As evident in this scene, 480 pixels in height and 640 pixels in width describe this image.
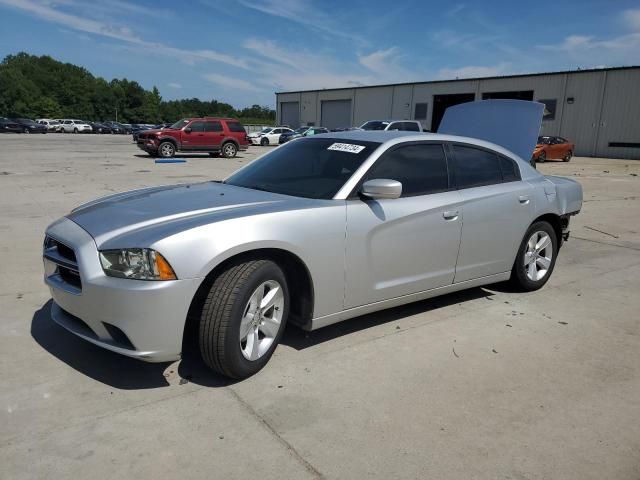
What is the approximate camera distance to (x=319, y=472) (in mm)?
2453

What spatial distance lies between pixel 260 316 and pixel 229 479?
1.13 metres

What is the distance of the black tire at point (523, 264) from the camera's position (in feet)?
16.6

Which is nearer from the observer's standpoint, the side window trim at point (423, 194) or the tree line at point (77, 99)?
the side window trim at point (423, 194)

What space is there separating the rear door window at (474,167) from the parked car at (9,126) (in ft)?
178

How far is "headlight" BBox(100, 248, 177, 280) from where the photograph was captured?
113 inches

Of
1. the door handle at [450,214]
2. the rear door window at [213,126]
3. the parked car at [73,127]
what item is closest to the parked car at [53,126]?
the parked car at [73,127]

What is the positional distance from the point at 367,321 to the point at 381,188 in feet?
4.25

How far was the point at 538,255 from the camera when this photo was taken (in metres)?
5.32

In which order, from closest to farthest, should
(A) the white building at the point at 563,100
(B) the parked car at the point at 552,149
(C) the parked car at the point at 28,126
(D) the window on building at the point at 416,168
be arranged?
(D) the window on building at the point at 416,168, (B) the parked car at the point at 552,149, (A) the white building at the point at 563,100, (C) the parked car at the point at 28,126

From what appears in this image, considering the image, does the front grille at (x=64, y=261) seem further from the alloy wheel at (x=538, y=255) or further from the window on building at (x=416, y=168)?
the alloy wheel at (x=538, y=255)

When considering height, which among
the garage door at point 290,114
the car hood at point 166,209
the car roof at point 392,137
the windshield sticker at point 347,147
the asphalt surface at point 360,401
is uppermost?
the garage door at point 290,114

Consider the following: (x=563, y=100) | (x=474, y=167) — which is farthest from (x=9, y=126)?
(x=474, y=167)

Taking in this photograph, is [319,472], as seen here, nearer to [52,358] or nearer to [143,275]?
[143,275]

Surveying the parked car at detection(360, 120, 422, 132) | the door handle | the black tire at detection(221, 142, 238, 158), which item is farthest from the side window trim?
the black tire at detection(221, 142, 238, 158)
